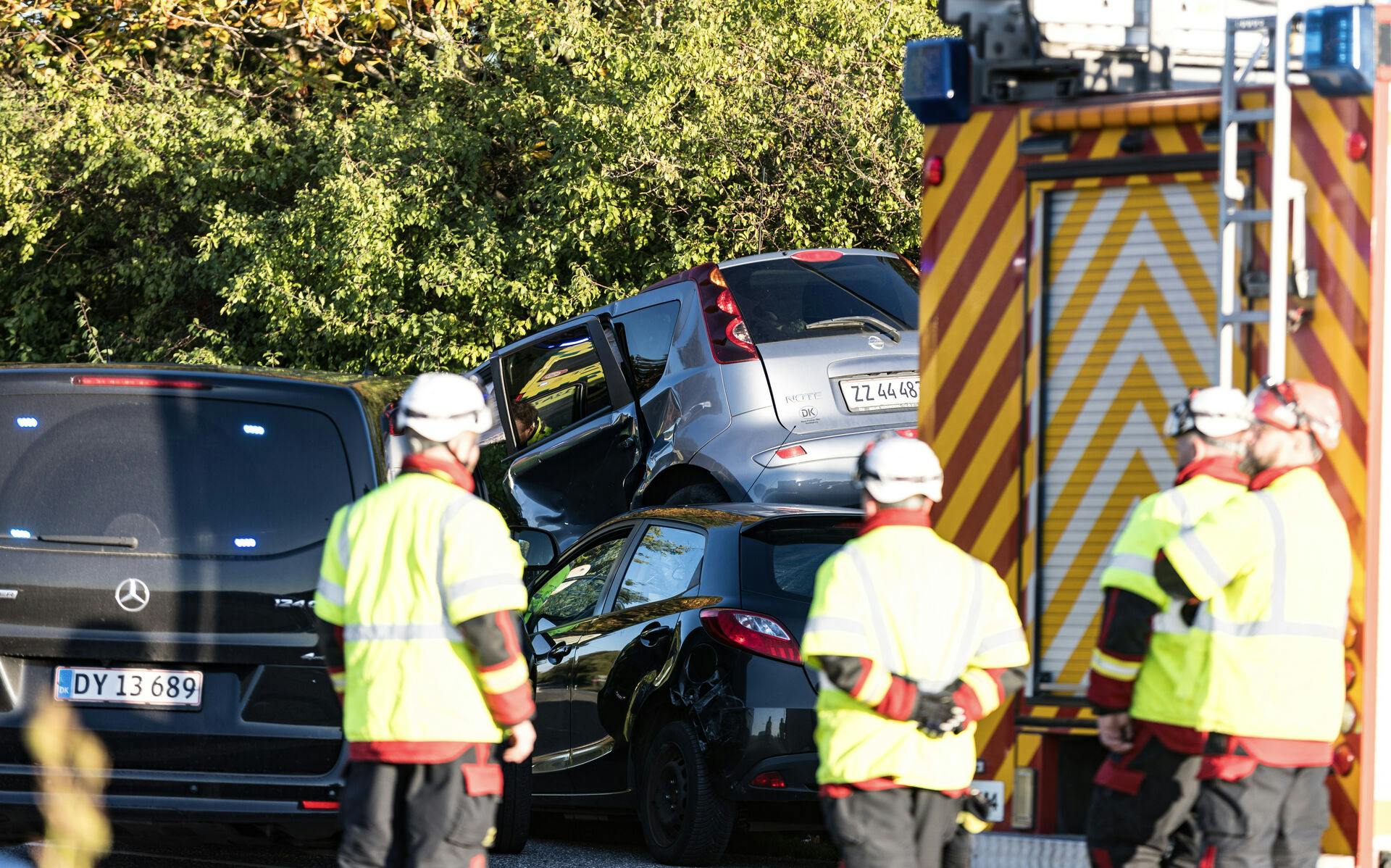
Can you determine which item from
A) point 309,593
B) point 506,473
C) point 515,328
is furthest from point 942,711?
point 515,328

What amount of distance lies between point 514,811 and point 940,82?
3.49 m

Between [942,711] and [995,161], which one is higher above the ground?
[995,161]

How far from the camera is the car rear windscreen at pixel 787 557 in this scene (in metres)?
7.25

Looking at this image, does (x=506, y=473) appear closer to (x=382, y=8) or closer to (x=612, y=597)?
(x=612, y=597)

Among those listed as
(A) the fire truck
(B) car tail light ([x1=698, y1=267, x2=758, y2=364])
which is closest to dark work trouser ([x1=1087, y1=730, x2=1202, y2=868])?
(A) the fire truck

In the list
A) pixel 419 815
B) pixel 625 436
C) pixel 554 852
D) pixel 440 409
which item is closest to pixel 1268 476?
pixel 440 409

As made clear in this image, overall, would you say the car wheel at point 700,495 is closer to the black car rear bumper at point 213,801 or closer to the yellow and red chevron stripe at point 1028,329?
→ the black car rear bumper at point 213,801

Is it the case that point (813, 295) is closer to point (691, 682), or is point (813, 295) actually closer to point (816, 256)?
point (816, 256)

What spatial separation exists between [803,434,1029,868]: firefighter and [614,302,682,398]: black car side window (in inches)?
231

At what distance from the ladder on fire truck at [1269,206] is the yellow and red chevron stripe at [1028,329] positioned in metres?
0.06

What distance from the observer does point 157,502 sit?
602 centimetres

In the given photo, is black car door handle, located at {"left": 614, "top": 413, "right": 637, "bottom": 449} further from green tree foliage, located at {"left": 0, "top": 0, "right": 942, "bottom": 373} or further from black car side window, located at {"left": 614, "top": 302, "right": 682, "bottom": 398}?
green tree foliage, located at {"left": 0, "top": 0, "right": 942, "bottom": 373}

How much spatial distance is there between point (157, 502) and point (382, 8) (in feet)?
40.3

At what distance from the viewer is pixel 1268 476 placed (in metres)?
4.55
